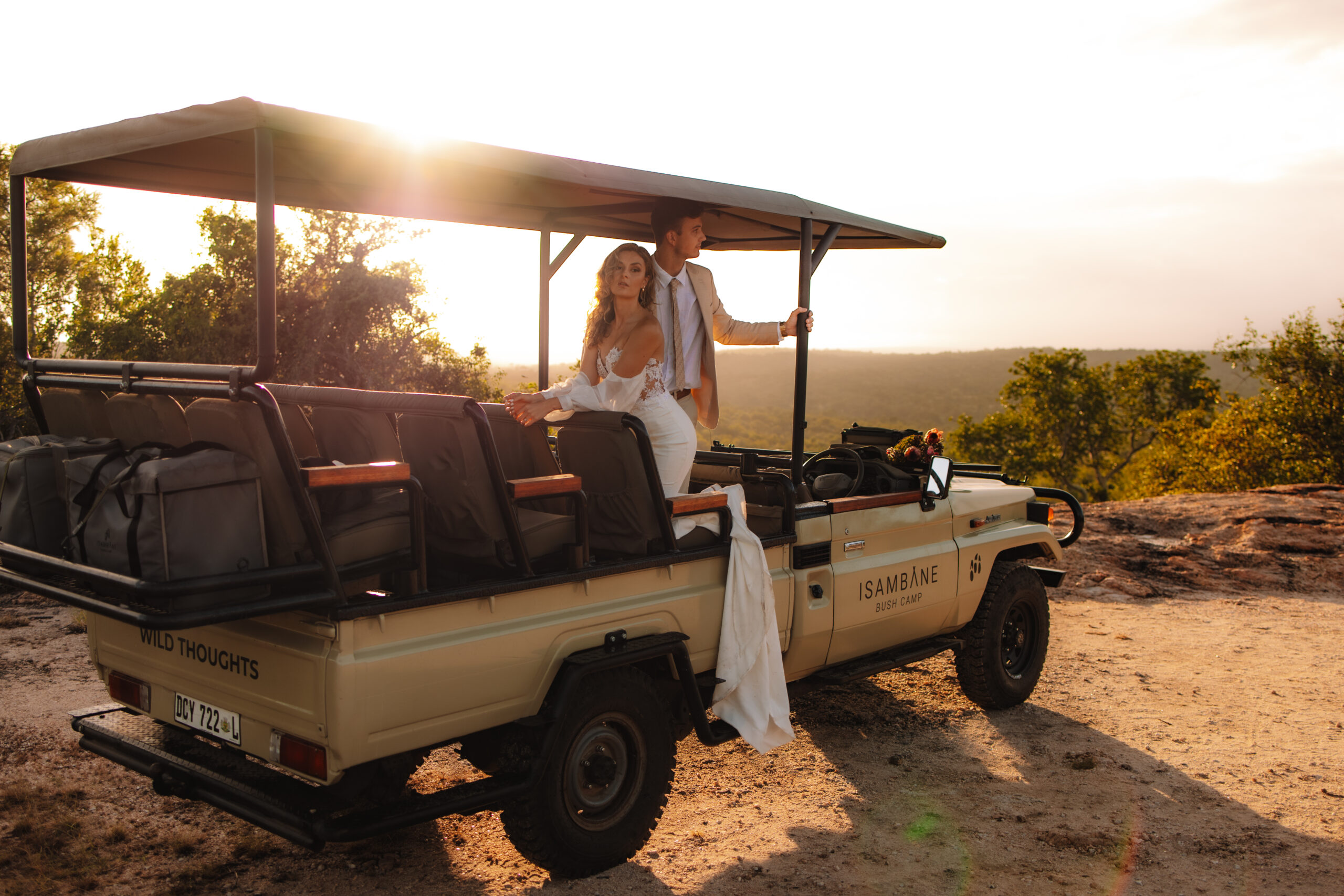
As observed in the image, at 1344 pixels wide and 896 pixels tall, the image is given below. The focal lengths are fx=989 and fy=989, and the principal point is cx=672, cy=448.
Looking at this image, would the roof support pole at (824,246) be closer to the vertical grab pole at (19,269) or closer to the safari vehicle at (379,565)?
the safari vehicle at (379,565)

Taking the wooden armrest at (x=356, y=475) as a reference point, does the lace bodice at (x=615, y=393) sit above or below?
above

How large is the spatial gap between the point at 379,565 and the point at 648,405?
1.53m

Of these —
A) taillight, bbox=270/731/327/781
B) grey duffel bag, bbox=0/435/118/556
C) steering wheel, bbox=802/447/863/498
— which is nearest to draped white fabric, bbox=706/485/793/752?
steering wheel, bbox=802/447/863/498

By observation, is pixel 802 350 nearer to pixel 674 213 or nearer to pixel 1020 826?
pixel 674 213

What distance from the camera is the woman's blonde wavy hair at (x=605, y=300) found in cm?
444

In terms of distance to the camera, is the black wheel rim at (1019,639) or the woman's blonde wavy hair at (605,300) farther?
the black wheel rim at (1019,639)

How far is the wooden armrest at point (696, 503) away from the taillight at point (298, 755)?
1628 millimetres

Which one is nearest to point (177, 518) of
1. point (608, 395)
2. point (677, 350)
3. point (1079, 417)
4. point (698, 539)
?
point (608, 395)

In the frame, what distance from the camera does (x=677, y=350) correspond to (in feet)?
16.3

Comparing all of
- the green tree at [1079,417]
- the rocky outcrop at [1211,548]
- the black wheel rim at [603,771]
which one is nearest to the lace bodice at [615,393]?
the black wheel rim at [603,771]

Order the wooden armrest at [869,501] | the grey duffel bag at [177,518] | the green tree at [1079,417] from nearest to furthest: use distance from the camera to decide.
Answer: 1. the grey duffel bag at [177,518]
2. the wooden armrest at [869,501]
3. the green tree at [1079,417]

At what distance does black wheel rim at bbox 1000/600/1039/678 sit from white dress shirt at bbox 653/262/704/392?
8.72ft

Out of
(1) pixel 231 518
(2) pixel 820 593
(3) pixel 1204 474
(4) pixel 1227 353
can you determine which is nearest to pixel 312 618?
(1) pixel 231 518

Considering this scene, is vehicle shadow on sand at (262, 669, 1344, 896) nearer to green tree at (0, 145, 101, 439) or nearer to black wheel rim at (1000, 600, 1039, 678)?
black wheel rim at (1000, 600, 1039, 678)
